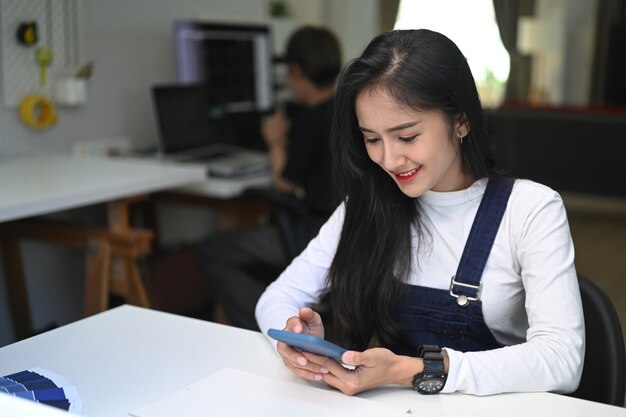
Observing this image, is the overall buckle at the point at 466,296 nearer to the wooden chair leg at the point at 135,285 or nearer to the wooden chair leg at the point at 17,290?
the wooden chair leg at the point at 135,285

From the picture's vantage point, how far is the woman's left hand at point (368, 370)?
108cm

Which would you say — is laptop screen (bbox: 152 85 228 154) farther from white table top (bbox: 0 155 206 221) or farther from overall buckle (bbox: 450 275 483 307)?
overall buckle (bbox: 450 275 483 307)

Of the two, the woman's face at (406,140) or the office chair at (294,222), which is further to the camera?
the office chair at (294,222)

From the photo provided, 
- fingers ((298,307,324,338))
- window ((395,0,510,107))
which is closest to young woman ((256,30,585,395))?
fingers ((298,307,324,338))

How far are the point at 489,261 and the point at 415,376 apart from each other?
33 centimetres

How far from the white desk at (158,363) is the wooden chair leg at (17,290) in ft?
4.96

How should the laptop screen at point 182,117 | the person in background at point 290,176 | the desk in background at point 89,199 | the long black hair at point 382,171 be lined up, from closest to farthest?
the long black hair at point 382,171 < the desk in background at point 89,199 < the person in background at point 290,176 < the laptop screen at point 182,117

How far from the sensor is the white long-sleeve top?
3.70 feet

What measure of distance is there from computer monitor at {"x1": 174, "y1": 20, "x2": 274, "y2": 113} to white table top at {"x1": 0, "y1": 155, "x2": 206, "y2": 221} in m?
0.65

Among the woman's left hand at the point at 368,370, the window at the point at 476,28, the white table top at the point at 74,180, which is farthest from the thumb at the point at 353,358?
the window at the point at 476,28

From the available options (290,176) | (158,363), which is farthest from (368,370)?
(290,176)

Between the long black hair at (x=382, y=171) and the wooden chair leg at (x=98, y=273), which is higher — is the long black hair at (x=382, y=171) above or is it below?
above

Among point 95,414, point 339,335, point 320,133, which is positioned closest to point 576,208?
point 320,133

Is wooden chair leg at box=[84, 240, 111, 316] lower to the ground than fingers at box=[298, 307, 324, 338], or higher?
lower
